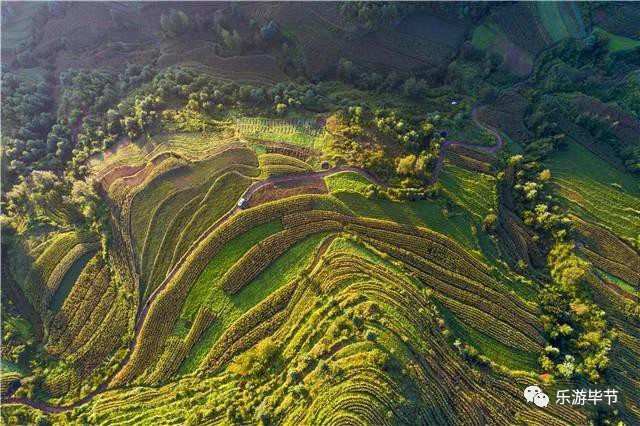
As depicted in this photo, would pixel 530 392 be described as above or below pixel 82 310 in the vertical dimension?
above

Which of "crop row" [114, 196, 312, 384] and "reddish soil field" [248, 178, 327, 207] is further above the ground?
"reddish soil field" [248, 178, 327, 207]

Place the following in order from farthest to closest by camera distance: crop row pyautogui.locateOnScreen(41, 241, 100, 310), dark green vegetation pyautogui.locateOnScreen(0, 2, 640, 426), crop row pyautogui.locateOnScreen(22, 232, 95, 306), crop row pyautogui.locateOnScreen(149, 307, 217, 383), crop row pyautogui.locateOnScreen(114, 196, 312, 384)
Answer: crop row pyautogui.locateOnScreen(22, 232, 95, 306) < crop row pyautogui.locateOnScreen(41, 241, 100, 310) < crop row pyautogui.locateOnScreen(114, 196, 312, 384) < crop row pyautogui.locateOnScreen(149, 307, 217, 383) < dark green vegetation pyautogui.locateOnScreen(0, 2, 640, 426)

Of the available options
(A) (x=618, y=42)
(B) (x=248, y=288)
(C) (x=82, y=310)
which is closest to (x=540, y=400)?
(B) (x=248, y=288)

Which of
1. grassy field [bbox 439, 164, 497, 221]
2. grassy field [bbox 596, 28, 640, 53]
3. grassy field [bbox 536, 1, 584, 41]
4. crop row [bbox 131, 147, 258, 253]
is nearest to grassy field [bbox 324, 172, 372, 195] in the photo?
grassy field [bbox 439, 164, 497, 221]

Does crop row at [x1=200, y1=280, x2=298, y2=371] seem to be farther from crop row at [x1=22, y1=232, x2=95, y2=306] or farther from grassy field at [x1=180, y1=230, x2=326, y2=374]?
crop row at [x1=22, y1=232, x2=95, y2=306]

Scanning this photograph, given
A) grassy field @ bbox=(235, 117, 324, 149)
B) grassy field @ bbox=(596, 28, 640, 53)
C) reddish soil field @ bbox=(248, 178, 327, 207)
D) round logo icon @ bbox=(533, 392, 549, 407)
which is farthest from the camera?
grassy field @ bbox=(596, 28, 640, 53)

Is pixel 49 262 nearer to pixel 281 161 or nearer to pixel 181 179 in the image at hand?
pixel 181 179

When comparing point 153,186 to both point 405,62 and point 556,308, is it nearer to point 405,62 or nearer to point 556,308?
point 405,62

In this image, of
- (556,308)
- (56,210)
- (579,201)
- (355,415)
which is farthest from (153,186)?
(579,201)

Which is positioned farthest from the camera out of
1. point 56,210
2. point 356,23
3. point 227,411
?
point 356,23
